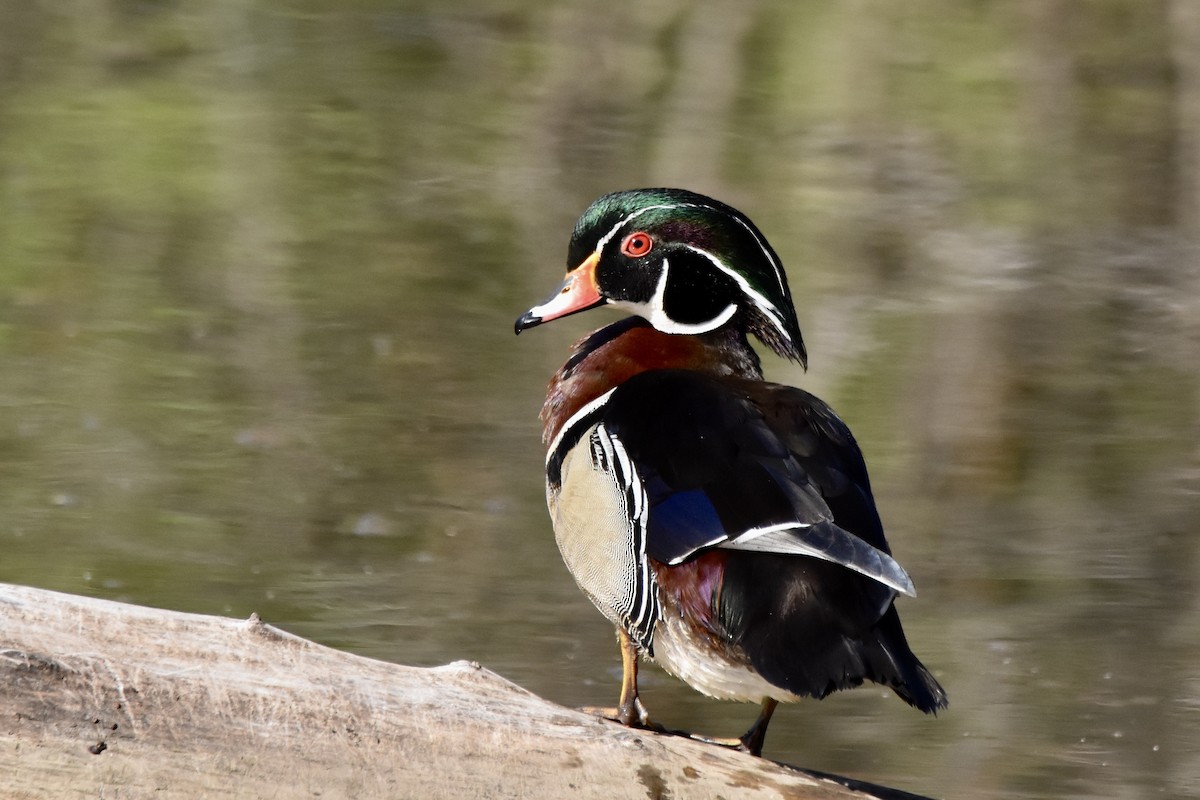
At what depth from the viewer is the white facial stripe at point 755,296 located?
3.30 m

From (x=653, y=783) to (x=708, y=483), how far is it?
47 cm

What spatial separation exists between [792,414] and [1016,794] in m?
1.42

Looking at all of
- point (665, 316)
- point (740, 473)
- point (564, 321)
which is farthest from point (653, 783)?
point (564, 321)

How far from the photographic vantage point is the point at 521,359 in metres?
6.47

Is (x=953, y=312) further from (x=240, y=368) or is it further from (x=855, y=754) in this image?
(x=855, y=754)

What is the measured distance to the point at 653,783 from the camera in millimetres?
2656

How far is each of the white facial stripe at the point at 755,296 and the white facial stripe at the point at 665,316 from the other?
5cm

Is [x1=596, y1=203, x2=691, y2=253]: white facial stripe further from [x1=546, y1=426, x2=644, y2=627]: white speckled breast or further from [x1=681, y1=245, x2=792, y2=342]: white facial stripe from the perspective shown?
[x1=546, y1=426, x2=644, y2=627]: white speckled breast

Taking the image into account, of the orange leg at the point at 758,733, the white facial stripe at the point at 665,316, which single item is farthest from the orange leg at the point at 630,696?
the white facial stripe at the point at 665,316

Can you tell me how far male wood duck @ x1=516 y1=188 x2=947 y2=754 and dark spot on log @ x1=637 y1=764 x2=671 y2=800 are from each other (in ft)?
0.73

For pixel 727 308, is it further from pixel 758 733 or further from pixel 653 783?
pixel 653 783

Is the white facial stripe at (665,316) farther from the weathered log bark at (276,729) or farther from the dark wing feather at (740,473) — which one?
the weathered log bark at (276,729)

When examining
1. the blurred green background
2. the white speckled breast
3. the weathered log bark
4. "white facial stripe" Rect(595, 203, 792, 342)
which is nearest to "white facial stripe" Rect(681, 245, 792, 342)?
"white facial stripe" Rect(595, 203, 792, 342)

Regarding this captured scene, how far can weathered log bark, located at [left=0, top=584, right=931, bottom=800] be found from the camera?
2.38 m
